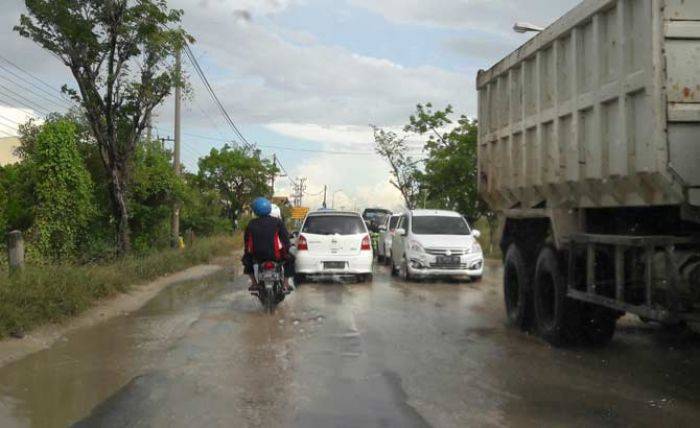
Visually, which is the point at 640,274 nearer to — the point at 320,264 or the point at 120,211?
the point at 320,264

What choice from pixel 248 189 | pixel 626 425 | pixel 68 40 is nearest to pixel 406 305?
pixel 626 425

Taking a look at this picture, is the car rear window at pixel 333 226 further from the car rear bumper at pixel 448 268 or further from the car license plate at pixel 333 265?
the car rear bumper at pixel 448 268

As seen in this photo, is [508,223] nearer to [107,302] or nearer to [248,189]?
[107,302]

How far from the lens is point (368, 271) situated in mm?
16984

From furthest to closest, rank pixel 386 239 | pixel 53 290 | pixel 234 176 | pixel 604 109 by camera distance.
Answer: pixel 234 176
pixel 386 239
pixel 53 290
pixel 604 109

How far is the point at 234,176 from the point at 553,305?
123 ft

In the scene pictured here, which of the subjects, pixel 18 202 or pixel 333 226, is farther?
pixel 18 202

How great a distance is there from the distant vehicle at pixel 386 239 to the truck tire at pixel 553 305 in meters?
14.4

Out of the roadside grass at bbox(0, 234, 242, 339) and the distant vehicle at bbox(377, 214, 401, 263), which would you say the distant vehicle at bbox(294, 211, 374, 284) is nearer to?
the roadside grass at bbox(0, 234, 242, 339)

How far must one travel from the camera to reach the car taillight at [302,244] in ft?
54.7

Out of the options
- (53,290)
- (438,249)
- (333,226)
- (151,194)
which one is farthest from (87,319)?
(151,194)

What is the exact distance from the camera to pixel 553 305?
9125mm

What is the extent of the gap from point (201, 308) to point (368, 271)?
5328mm

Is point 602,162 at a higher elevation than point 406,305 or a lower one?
higher
